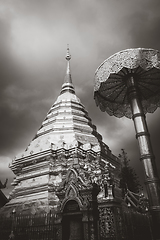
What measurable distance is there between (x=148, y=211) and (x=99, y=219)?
167 centimetres

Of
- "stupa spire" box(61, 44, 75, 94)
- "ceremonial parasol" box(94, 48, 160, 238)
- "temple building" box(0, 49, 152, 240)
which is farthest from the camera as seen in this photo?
"stupa spire" box(61, 44, 75, 94)

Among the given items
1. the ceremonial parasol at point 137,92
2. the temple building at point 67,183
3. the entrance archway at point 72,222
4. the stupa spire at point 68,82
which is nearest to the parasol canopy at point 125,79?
the ceremonial parasol at point 137,92

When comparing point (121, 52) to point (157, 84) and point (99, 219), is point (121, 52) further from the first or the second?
point (99, 219)

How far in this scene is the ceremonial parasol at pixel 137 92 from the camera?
6.39 m

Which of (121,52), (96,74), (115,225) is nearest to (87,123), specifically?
(96,74)

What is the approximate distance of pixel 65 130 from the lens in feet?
40.9

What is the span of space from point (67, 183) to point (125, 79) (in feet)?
16.8

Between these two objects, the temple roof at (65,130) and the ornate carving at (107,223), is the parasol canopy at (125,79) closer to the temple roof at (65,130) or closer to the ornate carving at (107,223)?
the temple roof at (65,130)

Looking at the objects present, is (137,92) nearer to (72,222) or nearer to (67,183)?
(67,183)

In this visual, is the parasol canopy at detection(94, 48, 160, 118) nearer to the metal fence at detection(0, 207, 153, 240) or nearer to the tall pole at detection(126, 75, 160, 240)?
the tall pole at detection(126, 75, 160, 240)

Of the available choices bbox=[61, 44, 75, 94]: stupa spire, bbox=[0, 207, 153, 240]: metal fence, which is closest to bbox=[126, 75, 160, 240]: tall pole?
bbox=[0, 207, 153, 240]: metal fence

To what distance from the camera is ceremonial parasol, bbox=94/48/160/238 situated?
639 cm

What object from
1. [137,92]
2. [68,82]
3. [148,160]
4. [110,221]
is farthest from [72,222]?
[68,82]

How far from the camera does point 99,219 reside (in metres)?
5.40
